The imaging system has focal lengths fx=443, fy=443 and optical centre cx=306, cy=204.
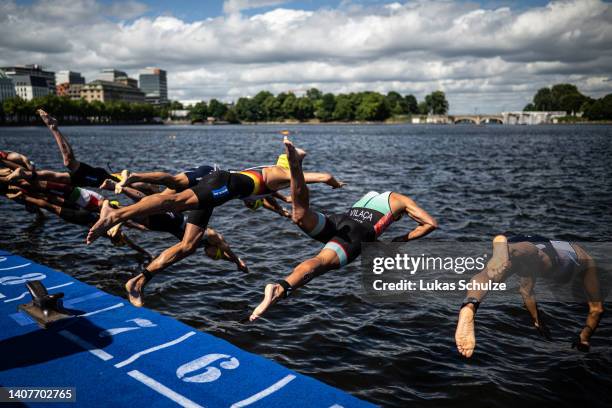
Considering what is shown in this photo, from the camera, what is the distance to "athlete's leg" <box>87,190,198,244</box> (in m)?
7.17

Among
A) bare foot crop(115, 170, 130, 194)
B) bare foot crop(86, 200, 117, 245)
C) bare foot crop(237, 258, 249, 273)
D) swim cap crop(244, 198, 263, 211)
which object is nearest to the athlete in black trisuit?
bare foot crop(237, 258, 249, 273)

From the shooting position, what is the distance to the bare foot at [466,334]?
19.6 feet

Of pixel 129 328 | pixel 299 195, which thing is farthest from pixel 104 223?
pixel 299 195

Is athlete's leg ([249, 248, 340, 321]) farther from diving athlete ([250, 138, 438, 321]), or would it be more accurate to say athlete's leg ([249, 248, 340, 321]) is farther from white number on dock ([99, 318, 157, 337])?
white number on dock ([99, 318, 157, 337])

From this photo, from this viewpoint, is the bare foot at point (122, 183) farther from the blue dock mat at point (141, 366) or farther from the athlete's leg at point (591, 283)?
the athlete's leg at point (591, 283)

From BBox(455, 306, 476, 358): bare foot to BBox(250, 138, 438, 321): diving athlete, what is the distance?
2230 mm

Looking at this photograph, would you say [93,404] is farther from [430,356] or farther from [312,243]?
[312,243]

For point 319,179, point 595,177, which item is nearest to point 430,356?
point 319,179

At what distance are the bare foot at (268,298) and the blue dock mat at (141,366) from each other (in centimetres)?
88

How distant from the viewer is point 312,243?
618 inches

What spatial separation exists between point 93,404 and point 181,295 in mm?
5107

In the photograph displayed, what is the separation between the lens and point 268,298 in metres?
6.74

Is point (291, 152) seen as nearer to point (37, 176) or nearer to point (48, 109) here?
point (37, 176)

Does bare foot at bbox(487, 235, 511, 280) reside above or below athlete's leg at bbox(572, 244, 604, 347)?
above
